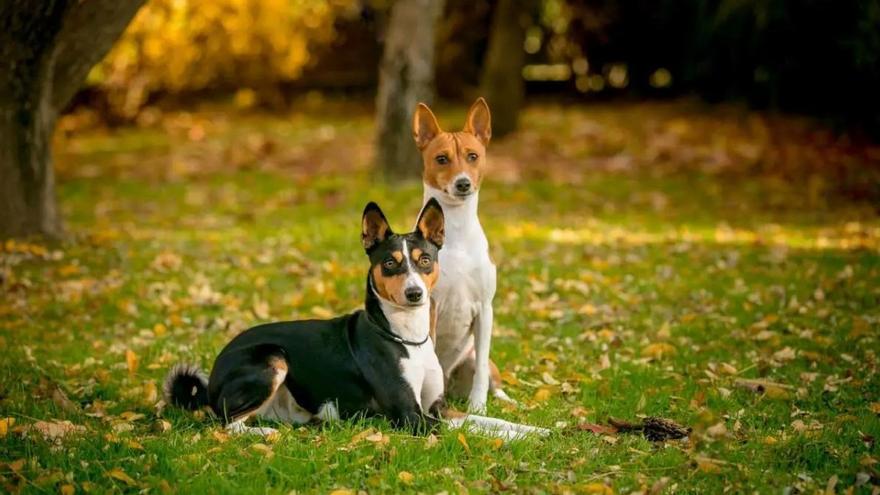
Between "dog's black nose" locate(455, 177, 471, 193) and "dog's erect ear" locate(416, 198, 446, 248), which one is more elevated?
"dog's black nose" locate(455, 177, 471, 193)

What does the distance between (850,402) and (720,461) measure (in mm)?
1743

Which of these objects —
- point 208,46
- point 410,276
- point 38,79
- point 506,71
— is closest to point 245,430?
point 410,276

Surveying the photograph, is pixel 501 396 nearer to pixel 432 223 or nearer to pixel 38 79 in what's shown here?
pixel 432 223

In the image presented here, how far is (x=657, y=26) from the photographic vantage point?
22.4m

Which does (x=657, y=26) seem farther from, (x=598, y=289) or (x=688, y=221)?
(x=598, y=289)

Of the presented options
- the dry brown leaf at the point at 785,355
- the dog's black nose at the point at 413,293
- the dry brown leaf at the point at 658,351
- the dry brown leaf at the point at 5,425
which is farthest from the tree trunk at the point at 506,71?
the dry brown leaf at the point at 5,425

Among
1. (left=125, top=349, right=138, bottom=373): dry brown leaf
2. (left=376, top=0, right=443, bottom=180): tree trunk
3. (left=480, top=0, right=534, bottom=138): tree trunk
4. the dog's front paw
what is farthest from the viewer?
(left=480, top=0, right=534, bottom=138): tree trunk

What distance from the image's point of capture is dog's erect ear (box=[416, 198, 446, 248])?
5570 millimetres

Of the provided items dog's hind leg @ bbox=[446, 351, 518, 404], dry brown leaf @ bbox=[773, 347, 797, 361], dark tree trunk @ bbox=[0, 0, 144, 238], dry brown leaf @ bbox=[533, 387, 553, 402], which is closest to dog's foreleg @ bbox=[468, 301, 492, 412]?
dog's hind leg @ bbox=[446, 351, 518, 404]

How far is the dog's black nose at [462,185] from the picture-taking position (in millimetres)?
5973

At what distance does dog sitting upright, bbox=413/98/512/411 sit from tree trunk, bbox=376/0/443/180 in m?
8.01

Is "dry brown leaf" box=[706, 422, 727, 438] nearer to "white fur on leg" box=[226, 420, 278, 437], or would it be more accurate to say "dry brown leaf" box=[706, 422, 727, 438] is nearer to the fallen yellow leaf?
the fallen yellow leaf

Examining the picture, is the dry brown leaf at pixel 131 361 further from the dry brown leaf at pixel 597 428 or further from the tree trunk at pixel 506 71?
the tree trunk at pixel 506 71

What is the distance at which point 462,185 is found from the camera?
19.6 feet
